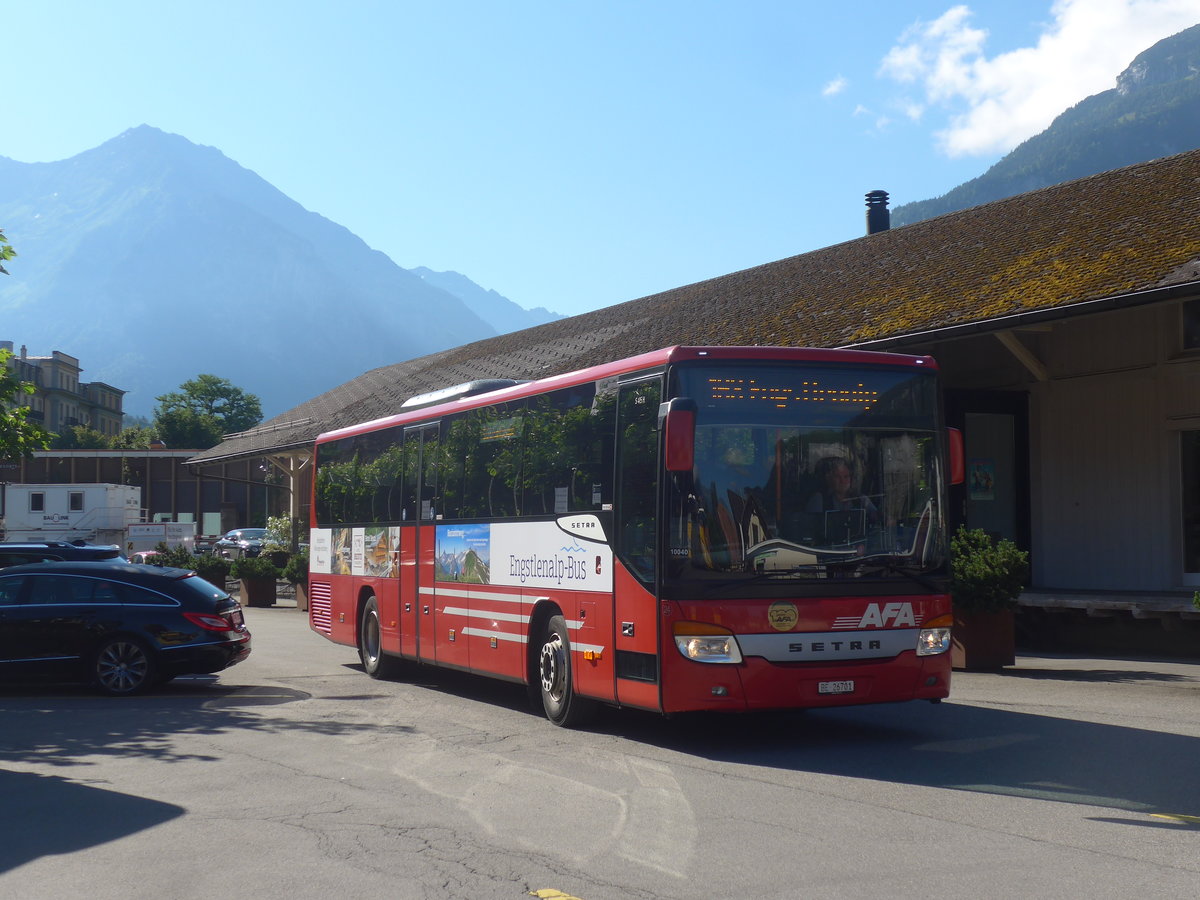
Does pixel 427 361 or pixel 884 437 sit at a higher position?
pixel 427 361

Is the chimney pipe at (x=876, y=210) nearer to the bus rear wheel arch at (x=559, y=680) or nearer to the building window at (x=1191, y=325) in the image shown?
the building window at (x=1191, y=325)

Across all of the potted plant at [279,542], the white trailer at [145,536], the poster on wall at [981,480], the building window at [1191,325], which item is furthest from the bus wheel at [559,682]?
the white trailer at [145,536]

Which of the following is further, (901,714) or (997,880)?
(901,714)

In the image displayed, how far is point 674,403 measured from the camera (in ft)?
31.6

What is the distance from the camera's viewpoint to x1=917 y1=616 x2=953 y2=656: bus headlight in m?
10.4

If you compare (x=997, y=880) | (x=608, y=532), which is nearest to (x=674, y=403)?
(x=608, y=532)

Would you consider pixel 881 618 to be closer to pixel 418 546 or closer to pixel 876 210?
pixel 418 546

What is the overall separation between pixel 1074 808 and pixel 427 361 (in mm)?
40639

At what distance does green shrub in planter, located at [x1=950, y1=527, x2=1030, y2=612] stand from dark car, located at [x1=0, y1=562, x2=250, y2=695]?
8656 millimetres

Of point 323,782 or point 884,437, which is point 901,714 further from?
point 323,782

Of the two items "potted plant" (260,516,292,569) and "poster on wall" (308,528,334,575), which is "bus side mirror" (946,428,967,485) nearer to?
"poster on wall" (308,528,334,575)

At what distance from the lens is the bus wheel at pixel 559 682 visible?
1170 cm

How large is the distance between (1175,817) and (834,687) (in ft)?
9.60

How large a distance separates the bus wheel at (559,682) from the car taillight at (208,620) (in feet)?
15.4
